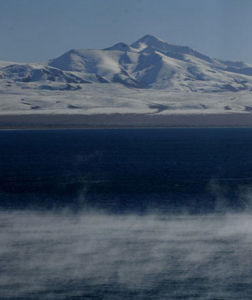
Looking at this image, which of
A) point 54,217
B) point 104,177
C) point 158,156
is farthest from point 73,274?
point 158,156

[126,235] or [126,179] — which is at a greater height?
[126,235]

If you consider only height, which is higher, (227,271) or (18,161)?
(227,271)

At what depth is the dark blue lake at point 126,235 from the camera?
101 feet

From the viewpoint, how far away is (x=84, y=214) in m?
49.5

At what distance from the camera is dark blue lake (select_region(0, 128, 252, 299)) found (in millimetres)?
30688

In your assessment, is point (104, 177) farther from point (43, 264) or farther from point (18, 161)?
point (43, 264)

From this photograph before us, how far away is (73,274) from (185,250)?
865 centimetres

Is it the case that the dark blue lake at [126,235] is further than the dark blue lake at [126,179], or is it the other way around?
the dark blue lake at [126,179]

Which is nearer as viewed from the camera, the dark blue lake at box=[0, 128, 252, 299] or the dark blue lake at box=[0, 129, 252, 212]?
the dark blue lake at box=[0, 128, 252, 299]

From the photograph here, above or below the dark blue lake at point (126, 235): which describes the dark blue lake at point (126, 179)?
below

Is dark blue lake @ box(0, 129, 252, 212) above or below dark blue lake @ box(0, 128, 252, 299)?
below

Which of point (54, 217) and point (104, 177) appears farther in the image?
point (104, 177)

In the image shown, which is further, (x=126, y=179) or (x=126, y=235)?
(x=126, y=179)

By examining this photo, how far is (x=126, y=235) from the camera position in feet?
136
